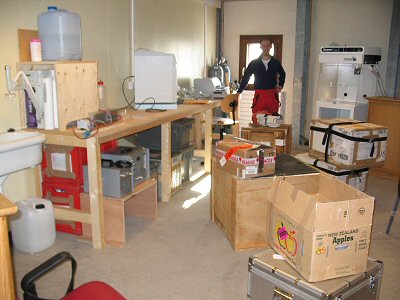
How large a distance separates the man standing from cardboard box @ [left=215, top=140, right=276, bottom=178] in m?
2.63

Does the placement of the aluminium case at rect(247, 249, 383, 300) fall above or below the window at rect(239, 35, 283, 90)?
below

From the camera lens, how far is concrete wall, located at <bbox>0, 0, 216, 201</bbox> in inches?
123

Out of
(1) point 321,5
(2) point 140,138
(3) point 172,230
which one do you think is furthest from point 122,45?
(1) point 321,5

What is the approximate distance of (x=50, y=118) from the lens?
3080 mm

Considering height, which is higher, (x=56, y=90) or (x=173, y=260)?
Answer: (x=56, y=90)

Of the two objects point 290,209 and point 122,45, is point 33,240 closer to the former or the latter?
point 290,209

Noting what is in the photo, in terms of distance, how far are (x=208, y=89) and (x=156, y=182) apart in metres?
2.56

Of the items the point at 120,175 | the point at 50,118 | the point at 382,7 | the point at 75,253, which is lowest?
the point at 75,253

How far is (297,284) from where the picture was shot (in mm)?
1983

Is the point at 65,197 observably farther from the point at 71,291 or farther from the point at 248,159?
the point at 71,291

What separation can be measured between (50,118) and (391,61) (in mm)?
4908

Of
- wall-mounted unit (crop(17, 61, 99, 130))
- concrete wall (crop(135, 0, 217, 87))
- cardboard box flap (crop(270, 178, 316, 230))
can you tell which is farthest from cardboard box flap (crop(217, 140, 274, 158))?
concrete wall (crop(135, 0, 217, 87))

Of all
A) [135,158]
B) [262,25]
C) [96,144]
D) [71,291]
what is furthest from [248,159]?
[262,25]

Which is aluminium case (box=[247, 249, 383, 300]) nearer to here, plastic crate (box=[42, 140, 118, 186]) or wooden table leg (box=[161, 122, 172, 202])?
plastic crate (box=[42, 140, 118, 186])
